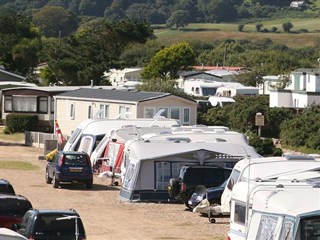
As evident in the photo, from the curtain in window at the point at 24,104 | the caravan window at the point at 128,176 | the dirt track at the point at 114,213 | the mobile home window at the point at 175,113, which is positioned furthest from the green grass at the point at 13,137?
the caravan window at the point at 128,176

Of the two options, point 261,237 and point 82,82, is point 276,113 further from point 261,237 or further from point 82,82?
point 261,237

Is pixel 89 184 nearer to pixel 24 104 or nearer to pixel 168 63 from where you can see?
pixel 24 104

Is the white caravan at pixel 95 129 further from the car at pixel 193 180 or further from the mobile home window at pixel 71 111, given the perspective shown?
the mobile home window at pixel 71 111

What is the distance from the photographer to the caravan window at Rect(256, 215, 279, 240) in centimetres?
1862

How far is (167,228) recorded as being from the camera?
91.1ft

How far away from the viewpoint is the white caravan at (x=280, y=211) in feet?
59.2

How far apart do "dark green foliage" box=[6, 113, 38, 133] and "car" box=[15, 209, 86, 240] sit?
43032mm

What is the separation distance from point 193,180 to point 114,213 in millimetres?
A: 2517

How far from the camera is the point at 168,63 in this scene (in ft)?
332

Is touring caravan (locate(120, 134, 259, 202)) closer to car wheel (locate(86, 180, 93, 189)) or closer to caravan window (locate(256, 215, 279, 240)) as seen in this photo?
car wheel (locate(86, 180, 93, 189))

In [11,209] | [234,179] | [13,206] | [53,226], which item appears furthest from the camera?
[234,179]

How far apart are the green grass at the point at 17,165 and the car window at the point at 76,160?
768cm

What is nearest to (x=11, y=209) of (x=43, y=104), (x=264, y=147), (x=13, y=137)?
(x=264, y=147)

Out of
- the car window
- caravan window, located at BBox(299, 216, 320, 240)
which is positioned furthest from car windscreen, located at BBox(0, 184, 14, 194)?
caravan window, located at BBox(299, 216, 320, 240)
